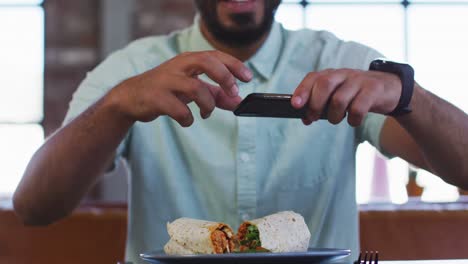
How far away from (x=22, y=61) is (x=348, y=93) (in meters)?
3.88

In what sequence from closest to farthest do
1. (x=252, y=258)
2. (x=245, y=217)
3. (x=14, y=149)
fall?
(x=252, y=258) → (x=245, y=217) → (x=14, y=149)

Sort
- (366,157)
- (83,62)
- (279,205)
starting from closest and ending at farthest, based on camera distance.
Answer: (279,205), (83,62), (366,157)

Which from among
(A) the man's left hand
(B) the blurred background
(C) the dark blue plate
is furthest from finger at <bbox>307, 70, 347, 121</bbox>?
(B) the blurred background

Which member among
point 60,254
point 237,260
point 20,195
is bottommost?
point 60,254

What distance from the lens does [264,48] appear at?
1.65 meters

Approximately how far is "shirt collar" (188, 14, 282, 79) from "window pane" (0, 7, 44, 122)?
10.5ft

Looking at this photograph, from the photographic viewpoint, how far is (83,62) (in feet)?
15.3

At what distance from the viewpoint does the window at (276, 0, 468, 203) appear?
4.84 metres

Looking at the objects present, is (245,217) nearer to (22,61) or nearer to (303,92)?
(303,92)

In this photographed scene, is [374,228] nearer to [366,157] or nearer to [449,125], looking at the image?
[449,125]

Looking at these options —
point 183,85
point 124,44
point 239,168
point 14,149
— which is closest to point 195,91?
point 183,85

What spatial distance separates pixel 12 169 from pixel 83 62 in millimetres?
751

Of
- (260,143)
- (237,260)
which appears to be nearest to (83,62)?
(260,143)

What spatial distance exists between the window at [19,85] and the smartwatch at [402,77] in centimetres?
372
